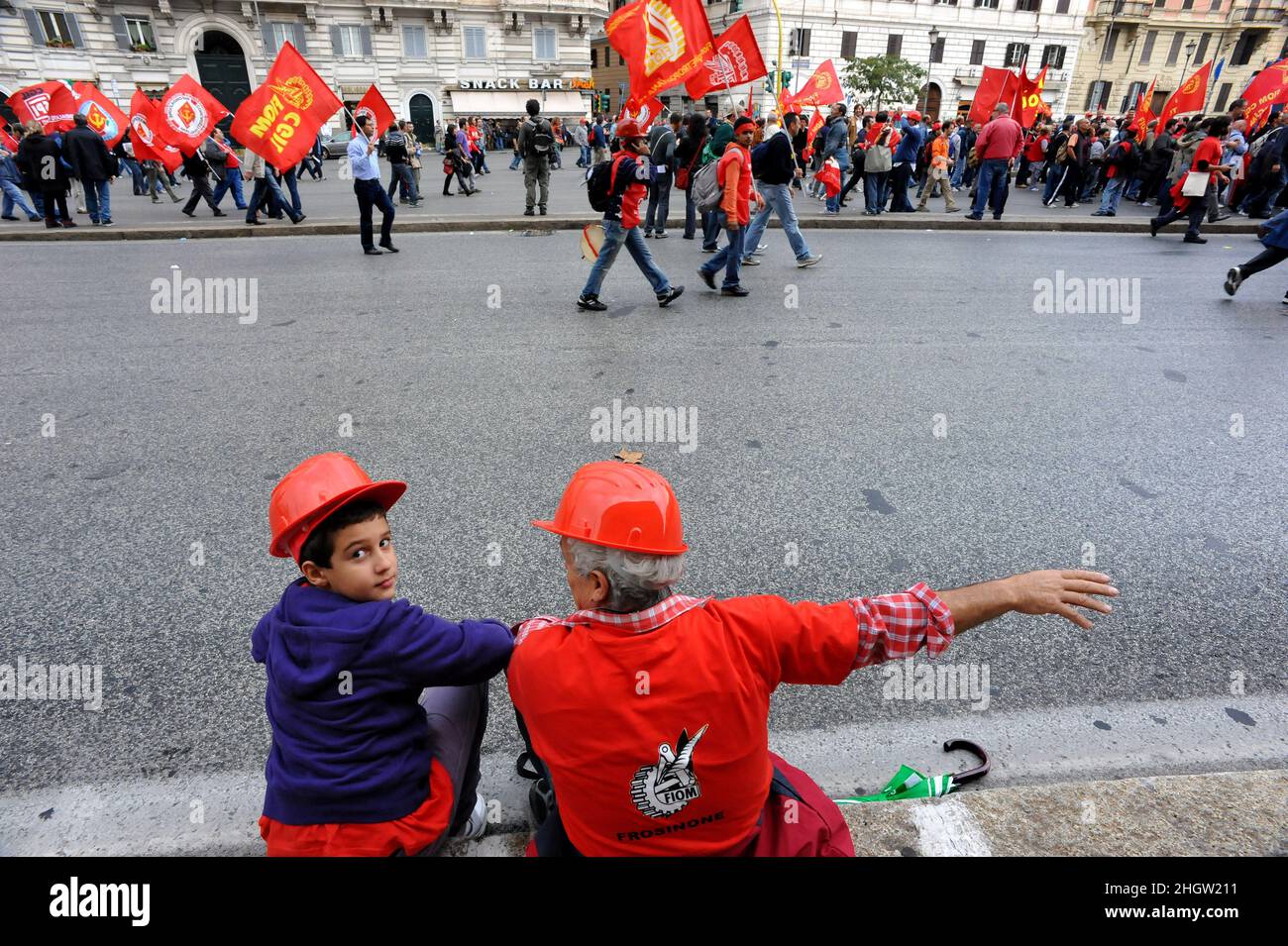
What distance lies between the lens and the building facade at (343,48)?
36.1m

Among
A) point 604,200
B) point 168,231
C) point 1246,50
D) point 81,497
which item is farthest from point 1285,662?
point 1246,50

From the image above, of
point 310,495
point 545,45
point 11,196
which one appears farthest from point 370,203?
point 545,45

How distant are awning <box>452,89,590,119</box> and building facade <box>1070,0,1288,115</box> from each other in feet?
124

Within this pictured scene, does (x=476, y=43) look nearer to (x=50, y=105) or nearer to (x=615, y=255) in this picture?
(x=50, y=105)

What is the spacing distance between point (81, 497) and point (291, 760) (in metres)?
3.09

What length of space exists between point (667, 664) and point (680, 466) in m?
2.85

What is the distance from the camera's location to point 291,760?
5.21 ft

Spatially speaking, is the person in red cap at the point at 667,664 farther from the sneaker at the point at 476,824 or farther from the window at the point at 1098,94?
the window at the point at 1098,94

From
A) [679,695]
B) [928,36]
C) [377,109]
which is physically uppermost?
[928,36]

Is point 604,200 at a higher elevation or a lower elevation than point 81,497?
higher

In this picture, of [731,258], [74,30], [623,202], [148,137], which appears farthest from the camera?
[74,30]

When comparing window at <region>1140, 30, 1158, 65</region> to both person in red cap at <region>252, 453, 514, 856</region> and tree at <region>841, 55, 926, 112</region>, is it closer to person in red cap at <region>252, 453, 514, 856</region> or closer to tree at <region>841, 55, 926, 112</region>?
tree at <region>841, 55, 926, 112</region>

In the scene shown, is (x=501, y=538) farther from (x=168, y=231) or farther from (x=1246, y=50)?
(x=1246, y=50)

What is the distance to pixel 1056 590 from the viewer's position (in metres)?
1.52
